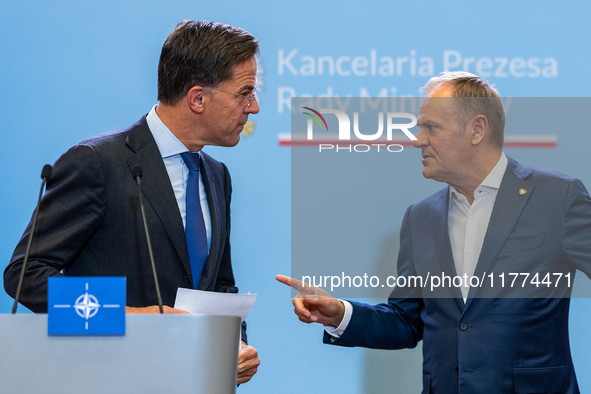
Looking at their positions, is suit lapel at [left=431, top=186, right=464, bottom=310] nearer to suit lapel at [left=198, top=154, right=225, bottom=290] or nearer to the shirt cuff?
the shirt cuff

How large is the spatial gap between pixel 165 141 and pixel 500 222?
3.74 feet

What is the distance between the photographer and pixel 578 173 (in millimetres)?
2137

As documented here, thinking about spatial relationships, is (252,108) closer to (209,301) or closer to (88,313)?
(209,301)

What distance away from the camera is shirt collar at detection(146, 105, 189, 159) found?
202 centimetres

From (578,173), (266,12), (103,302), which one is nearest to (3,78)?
(266,12)

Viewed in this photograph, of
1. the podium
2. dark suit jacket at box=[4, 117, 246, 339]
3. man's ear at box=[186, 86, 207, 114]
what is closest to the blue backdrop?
man's ear at box=[186, 86, 207, 114]

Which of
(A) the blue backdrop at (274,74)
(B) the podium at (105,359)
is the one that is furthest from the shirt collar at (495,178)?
(B) the podium at (105,359)

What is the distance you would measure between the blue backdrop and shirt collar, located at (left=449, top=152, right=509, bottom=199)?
18.1 inches

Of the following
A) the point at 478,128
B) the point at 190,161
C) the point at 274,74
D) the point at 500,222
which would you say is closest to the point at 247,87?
the point at 190,161

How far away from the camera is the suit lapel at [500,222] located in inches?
80.0

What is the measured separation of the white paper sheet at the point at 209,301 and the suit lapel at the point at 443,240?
0.78 meters

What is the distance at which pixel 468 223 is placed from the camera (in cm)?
211

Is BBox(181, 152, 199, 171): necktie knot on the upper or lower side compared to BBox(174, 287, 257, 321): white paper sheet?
upper

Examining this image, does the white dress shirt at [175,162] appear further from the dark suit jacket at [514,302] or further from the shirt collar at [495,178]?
the shirt collar at [495,178]
